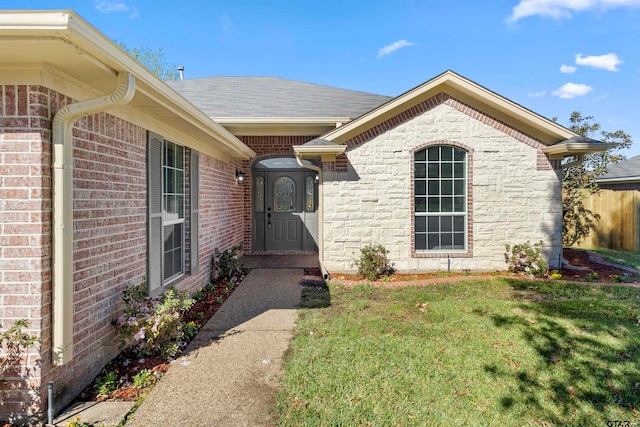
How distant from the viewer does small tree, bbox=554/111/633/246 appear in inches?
422

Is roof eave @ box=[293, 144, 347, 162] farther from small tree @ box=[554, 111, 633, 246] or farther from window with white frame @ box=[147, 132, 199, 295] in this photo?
small tree @ box=[554, 111, 633, 246]

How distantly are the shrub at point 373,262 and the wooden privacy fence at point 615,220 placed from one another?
942 cm

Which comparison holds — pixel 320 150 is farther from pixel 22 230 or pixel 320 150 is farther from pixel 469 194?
pixel 22 230

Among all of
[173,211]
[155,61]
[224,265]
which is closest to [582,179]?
[224,265]

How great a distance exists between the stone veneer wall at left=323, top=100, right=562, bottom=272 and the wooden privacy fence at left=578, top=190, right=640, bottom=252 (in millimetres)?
6303

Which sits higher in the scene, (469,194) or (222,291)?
(469,194)

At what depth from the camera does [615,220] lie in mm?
11875

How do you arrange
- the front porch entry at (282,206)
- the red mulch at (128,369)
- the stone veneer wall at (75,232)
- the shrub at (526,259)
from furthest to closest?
the front porch entry at (282,206) < the shrub at (526,259) < the red mulch at (128,369) < the stone veneer wall at (75,232)

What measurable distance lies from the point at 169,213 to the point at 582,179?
1152 centimetres

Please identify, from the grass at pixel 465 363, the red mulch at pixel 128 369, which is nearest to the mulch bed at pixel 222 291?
the red mulch at pixel 128 369

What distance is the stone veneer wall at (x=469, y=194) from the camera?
7473mm

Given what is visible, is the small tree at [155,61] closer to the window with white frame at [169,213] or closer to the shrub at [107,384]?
the window with white frame at [169,213]

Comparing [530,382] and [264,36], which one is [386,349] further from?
[264,36]

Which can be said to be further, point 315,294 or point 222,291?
point 222,291
